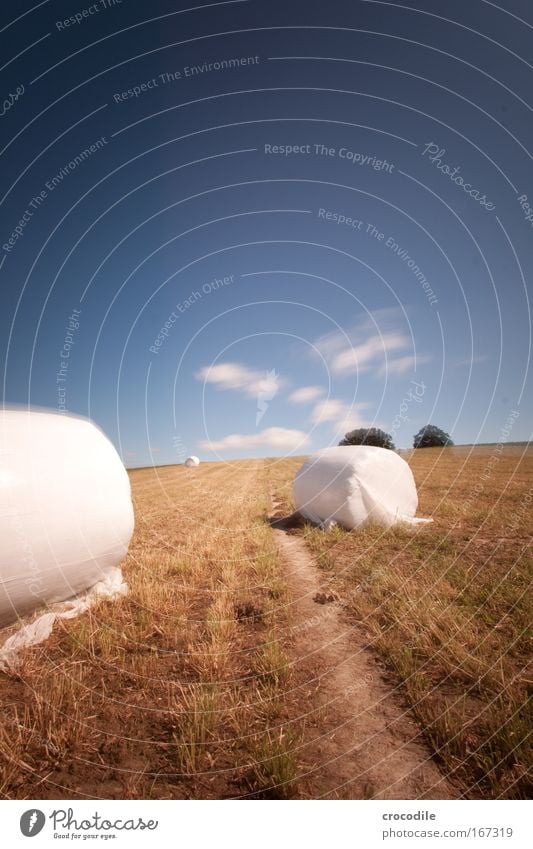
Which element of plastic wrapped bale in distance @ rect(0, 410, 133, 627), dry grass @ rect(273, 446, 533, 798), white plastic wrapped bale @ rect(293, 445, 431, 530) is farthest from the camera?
white plastic wrapped bale @ rect(293, 445, 431, 530)

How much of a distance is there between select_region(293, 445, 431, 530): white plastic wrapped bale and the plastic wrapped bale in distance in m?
5.70

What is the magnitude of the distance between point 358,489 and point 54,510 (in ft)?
23.6

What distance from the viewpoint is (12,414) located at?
506cm

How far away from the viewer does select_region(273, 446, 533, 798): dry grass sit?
111 inches

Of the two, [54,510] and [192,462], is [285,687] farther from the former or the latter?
[192,462]

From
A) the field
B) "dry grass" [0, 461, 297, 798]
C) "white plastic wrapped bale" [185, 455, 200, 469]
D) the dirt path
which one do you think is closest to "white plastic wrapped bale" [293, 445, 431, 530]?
the field

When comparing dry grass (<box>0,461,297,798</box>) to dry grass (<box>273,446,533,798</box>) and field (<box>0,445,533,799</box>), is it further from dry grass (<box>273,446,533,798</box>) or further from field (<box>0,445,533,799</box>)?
dry grass (<box>273,446,533,798</box>)

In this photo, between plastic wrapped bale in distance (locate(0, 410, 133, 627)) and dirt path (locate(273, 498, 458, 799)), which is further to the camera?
plastic wrapped bale in distance (locate(0, 410, 133, 627))

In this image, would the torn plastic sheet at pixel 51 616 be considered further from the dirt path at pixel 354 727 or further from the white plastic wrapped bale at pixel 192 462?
the white plastic wrapped bale at pixel 192 462

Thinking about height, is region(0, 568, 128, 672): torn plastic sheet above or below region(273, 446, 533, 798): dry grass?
below

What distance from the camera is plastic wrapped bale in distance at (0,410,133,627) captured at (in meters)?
4.40

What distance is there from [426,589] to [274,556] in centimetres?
316

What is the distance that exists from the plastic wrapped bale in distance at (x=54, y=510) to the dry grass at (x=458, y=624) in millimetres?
3912

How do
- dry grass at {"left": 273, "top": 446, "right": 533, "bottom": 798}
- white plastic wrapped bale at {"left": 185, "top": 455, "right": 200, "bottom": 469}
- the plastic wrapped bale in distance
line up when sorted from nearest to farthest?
dry grass at {"left": 273, "top": 446, "right": 533, "bottom": 798} → the plastic wrapped bale in distance → white plastic wrapped bale at {"left": 185, "top": 455, "right": 200, "bottom": 469}
